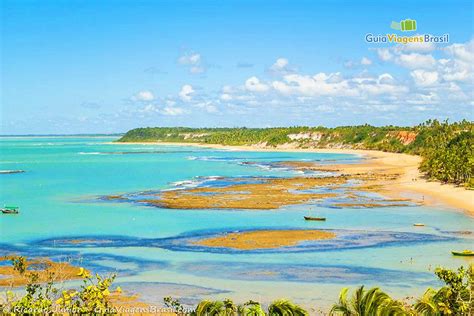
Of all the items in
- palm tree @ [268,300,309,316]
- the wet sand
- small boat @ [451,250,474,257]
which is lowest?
small boat @ [451,250,474,257]

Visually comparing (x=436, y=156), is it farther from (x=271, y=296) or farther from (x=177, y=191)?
(x=271, y=296)

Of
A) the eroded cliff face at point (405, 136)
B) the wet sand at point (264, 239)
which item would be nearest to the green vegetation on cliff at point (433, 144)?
the eroded cliff face at point (405, 136)

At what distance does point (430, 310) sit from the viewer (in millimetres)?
16906

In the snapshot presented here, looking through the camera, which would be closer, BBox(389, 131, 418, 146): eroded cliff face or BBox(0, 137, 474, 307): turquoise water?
BBox(0, 137, 474, 307): turquoise water

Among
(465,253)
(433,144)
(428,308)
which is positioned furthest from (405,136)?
(428,308)

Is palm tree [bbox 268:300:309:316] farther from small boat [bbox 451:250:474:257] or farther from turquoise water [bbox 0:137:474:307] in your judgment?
small boat [bbox 451:250:474:257]

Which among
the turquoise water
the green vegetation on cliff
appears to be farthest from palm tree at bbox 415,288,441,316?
the green vegetation on cliff

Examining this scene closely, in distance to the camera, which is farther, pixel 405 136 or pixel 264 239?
pixel 405 136

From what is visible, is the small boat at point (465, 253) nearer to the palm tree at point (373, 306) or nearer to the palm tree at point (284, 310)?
the palm tree at point (373, 306)

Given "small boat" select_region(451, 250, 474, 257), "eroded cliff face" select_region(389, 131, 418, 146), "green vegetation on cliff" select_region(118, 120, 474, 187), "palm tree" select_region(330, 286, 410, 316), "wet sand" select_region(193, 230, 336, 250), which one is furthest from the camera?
"eroded cliff face" select_region(389, 131, 418, 146)

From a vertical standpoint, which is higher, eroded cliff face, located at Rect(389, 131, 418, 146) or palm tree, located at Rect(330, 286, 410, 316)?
eroded cliff face, located at Rect(389, 131, 418, 146)

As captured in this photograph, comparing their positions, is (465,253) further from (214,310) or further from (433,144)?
(433,144)

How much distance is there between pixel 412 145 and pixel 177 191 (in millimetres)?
94700

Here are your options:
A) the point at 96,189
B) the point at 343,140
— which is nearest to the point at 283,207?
the point at 96,189
